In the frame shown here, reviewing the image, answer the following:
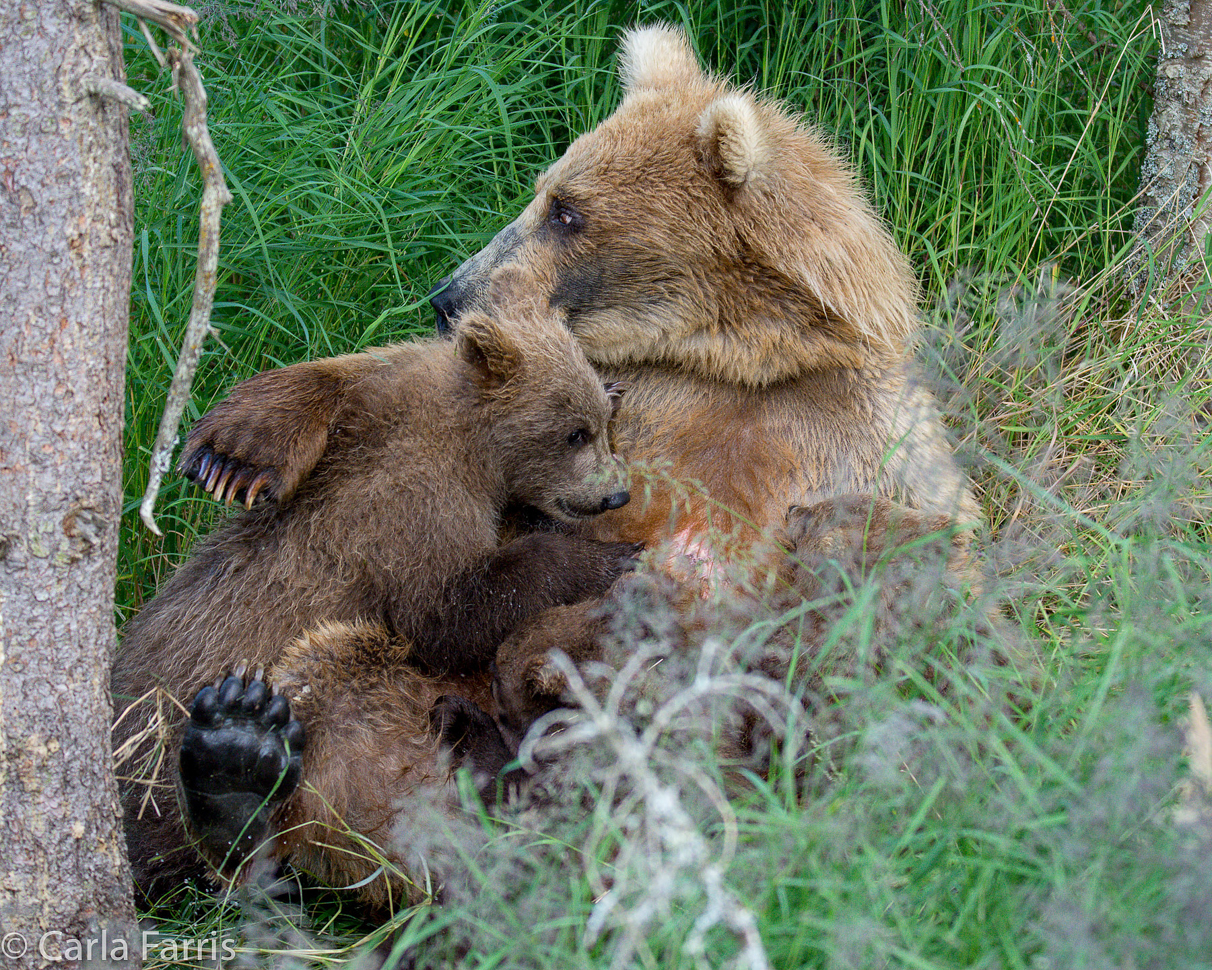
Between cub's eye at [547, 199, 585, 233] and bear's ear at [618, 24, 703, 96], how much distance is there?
601 millimetres

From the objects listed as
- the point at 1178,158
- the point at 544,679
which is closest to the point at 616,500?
the point at 544,679

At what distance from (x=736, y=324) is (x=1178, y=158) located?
217cm

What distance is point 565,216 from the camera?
3.76 metres

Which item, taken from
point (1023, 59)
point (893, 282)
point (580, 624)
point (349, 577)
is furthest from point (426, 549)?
point (1023, 59)

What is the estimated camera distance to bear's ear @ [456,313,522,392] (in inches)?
131

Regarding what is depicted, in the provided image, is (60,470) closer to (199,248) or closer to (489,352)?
(199,248)

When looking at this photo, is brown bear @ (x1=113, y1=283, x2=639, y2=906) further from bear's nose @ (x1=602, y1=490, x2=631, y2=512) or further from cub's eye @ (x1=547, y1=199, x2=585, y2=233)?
cub's eye @ (x1=547, y1=199, x2=585, y2=233)

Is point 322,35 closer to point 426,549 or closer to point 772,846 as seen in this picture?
point 426,549

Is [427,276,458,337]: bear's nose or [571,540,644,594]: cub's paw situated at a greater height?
[427,276,458,337]: bear's nose

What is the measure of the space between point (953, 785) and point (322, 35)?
156 inches

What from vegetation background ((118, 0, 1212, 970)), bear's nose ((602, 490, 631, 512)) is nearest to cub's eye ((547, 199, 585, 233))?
vegetation background ((118, 0, 1212, 970))

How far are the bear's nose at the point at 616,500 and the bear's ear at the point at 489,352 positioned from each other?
47 centimetres

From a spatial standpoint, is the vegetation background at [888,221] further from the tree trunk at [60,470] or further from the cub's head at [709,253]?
the tree trunk at [60,470]

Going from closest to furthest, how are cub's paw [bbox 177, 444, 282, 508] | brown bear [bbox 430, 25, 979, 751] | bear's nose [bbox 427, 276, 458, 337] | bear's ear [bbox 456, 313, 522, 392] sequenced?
1. cub's paw [bbox 177, 444, 282, 508]
2. bear's ear [bbox 456, 313, 522, 392]
3. brown bear [bbox 430, 25, 979, 751]
4. bear's nose [bbox 427, 276, 458, 337]
